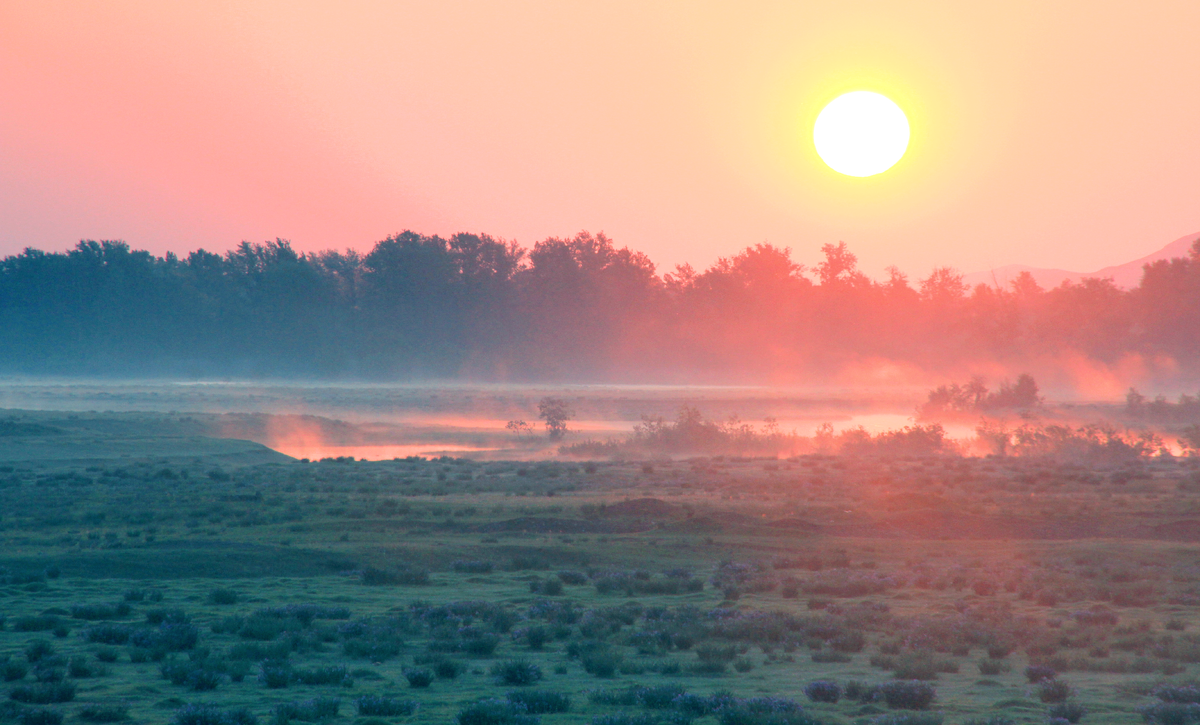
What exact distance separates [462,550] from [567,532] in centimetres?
A: 302

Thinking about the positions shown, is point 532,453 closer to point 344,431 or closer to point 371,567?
point 344,431

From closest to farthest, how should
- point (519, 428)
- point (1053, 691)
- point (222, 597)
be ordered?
1. point (1053, 691)
2. point (222, 597)
3. point (519, 428)

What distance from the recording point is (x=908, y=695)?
8.01 metres

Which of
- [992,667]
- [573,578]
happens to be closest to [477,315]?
[573,578]

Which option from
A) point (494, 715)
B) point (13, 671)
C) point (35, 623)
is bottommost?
point (35, 623)

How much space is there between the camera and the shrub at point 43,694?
776 cm

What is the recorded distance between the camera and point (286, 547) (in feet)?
57.1

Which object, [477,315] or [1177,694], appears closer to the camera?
[1177,694]

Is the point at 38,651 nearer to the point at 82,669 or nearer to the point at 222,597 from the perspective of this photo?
the point at 82,669

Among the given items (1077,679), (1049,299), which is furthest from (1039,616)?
(1049,299)

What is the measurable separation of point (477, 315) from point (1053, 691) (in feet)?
326

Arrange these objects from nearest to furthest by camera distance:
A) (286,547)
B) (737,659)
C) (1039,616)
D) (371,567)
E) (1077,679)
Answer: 1. (1077,679)
2. (737,659)
3. (1039,616)
4. (371,567)
5. (286,547)

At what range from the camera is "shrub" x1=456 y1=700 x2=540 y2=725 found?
728cm

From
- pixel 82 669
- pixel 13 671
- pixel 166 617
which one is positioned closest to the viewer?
pixel 13 671
